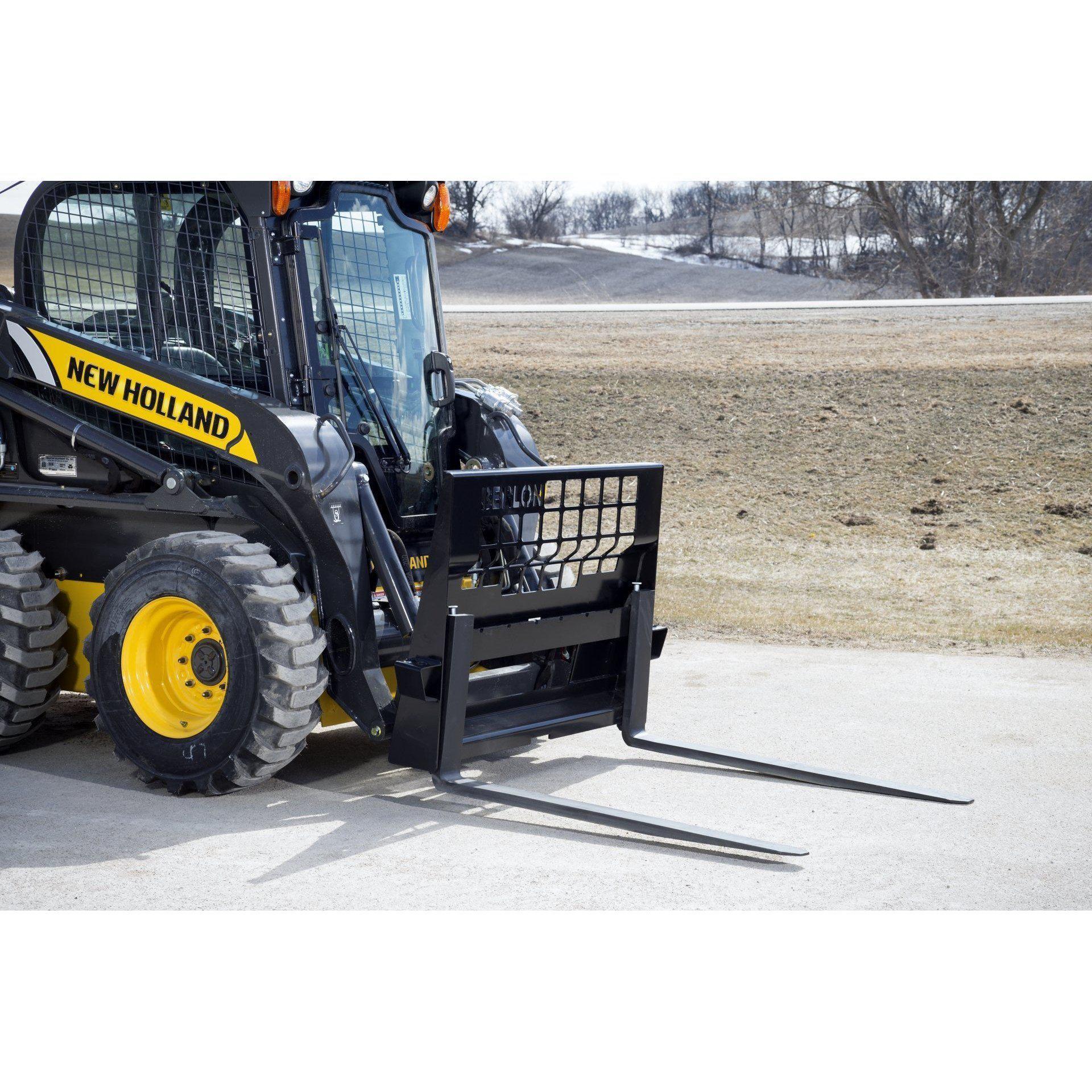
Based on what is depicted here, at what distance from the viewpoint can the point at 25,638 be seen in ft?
20.0

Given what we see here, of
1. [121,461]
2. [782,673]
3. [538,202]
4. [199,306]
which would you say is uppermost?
[538,202]

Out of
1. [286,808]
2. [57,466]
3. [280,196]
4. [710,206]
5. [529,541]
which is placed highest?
[710,206]

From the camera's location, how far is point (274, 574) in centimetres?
546

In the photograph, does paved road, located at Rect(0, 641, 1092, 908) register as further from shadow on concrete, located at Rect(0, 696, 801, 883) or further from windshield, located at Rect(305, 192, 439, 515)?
windshield, located at Rect(305, 192, 439, 515)

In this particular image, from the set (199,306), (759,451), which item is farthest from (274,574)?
(759,451)

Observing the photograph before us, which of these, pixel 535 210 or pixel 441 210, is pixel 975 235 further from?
pixel 441 210

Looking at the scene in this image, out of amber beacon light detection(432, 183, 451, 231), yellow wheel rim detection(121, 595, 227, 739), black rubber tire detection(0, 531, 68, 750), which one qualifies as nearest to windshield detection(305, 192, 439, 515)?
amber beacon light detection(432, 183, 451, 231)

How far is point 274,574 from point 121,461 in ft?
3.92

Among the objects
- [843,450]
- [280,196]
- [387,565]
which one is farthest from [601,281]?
[387,565]

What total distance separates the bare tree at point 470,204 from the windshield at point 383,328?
34.3 feet

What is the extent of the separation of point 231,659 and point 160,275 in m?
1.92

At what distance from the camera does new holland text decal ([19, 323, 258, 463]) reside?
5777 mm

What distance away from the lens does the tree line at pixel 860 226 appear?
18.7 meters

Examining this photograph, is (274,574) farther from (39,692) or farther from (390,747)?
(39,692)
